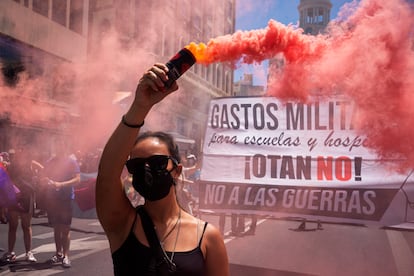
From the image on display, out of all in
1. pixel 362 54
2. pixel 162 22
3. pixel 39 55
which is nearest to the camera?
pixel 362 54

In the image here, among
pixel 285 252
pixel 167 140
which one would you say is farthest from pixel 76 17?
pixel 167 140

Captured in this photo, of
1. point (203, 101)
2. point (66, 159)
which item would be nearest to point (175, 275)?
point (66, 159)

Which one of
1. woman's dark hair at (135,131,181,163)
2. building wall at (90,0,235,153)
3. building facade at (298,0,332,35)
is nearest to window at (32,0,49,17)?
building wall at (90,0,235,153)

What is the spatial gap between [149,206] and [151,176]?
17 centimetres

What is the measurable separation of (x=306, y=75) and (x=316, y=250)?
4.40m

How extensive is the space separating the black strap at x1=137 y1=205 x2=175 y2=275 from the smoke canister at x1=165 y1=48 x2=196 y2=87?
0.61 metres

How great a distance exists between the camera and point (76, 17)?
11.9 metres

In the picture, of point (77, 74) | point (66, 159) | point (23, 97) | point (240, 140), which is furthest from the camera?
point (77, 74)

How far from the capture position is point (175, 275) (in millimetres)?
1530

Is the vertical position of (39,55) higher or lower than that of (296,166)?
higher

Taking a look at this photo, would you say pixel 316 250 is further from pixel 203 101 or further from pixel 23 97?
pixel 203 101

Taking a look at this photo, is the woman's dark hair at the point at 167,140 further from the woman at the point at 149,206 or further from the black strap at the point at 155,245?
the black strap at the point at 155,245

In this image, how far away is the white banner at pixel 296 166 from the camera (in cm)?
460

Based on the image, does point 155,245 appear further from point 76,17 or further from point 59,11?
point 76,17
